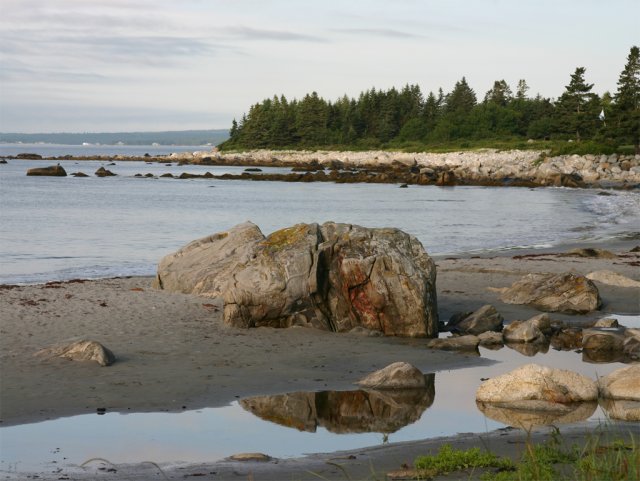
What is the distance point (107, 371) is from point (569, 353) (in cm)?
703

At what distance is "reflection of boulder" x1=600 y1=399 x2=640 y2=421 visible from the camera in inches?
401

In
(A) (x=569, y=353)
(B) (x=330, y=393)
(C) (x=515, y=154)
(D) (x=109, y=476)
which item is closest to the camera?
(D) (x=109, y=476)

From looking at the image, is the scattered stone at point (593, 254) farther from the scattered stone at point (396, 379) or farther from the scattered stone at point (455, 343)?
the scattered stone at point (396, 379)

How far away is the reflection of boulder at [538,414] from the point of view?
10242mm

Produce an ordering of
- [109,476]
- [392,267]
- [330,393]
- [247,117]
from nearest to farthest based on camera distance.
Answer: [109,476]
[330,393]
[392,267]
[247,117]

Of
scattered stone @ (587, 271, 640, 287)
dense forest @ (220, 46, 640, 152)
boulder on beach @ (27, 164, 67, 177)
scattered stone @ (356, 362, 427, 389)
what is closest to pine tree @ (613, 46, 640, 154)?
dense forest @ (220, 46, 640, 152)

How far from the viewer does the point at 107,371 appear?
39.8 feet

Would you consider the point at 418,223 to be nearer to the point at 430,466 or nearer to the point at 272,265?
the point at 272,265

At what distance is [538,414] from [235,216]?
39.3 m

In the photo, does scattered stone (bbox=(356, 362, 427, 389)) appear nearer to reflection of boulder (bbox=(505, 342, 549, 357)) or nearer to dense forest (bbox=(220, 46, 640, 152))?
reflection of boulder (bbox=(505, 342, 549, 357))

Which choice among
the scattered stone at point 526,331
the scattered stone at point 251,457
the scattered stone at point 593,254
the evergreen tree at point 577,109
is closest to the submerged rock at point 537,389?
the scattered stone at point 251,457

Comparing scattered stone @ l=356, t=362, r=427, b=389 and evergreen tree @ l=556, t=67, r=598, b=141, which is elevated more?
evergreen tree @ l=556, t=67, r=598, b=141

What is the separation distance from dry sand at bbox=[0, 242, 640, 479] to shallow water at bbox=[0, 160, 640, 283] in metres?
6.26

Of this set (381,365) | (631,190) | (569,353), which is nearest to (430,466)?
(381,365)
